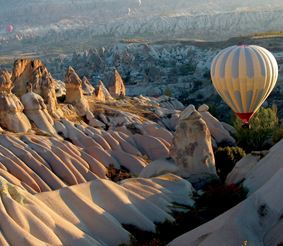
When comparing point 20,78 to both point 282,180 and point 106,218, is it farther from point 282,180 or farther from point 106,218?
point 282,180

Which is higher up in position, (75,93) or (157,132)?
(75,93)

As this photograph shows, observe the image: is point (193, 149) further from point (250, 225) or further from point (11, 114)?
point (11, 114)

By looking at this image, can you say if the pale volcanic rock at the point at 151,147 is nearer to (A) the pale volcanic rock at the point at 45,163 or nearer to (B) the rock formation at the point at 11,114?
(A) the pale volcanic rock at the point at 45,163

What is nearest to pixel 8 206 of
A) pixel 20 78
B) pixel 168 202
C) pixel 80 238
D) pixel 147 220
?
pixel 80 238

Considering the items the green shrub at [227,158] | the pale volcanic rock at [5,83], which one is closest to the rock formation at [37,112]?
the pale volcanic rock at [5,83]

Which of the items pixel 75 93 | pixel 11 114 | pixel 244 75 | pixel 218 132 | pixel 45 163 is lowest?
pixel 218 132

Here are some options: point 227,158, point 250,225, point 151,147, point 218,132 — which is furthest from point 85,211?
point 218,132
